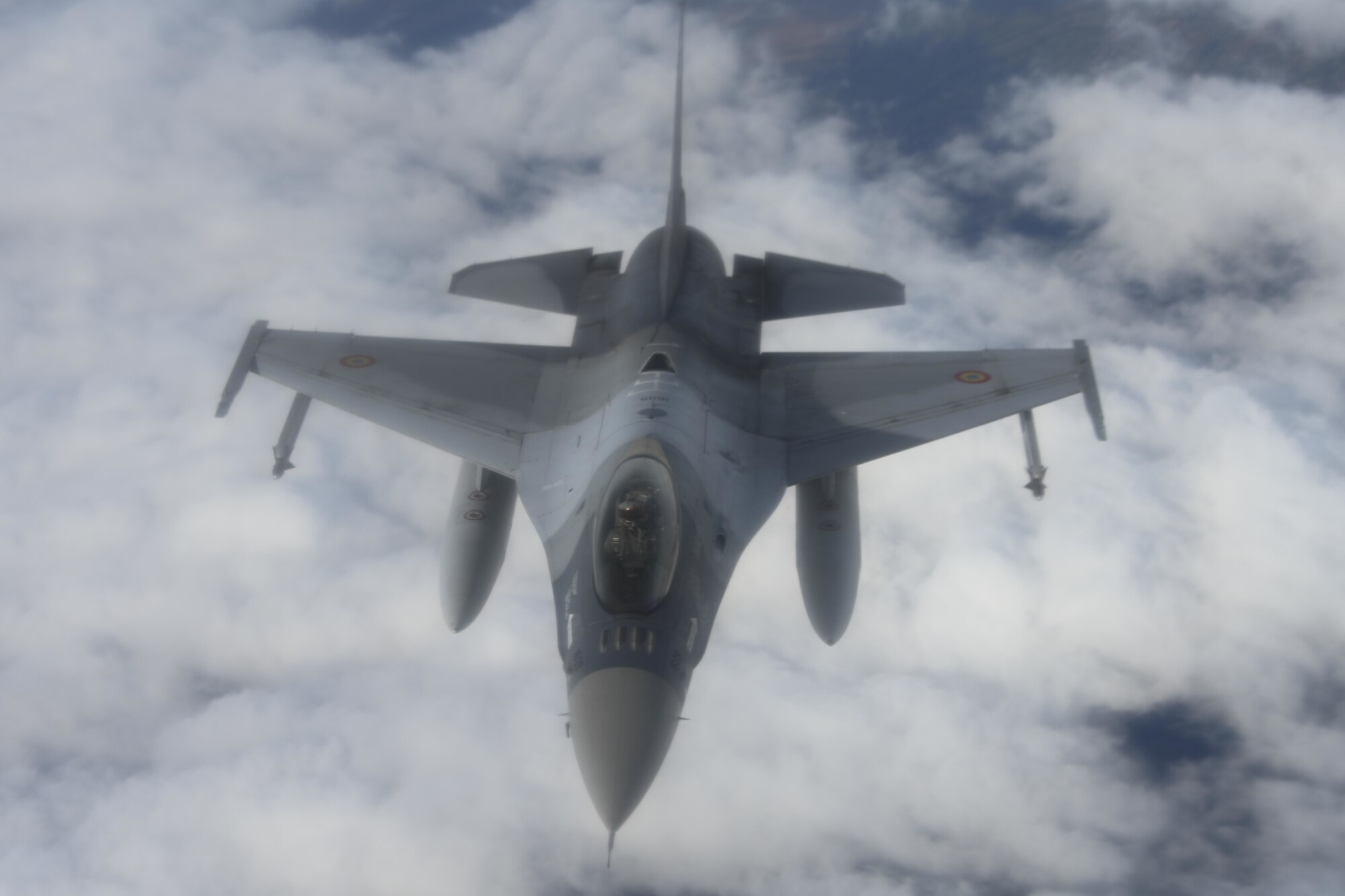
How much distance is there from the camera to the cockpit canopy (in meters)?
12.0

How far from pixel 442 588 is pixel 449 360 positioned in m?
5.34

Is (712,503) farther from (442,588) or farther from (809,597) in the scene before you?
(442,588)

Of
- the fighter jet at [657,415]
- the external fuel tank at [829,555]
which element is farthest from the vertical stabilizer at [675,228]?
the external fuel tank at [829,555]

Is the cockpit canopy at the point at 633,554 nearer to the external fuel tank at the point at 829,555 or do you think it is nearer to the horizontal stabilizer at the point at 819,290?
the external fuel tank at the point at 829,555

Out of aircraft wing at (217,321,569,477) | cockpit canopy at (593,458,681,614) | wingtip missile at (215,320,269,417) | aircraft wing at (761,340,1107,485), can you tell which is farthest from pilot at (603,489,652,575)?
wingtip missile at (215,320,269,417)

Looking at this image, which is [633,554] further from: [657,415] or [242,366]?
[242,366]

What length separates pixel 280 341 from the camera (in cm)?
2069

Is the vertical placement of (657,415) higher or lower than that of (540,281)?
lower

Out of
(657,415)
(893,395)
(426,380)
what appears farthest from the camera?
(426,380)

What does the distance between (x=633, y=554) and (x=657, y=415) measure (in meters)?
4.33

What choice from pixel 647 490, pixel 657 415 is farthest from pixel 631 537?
pixel 657 415

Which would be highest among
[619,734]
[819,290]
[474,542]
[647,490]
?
[819,290]

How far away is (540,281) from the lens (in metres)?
23.0

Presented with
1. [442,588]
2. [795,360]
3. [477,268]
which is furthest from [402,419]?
[795,360]
